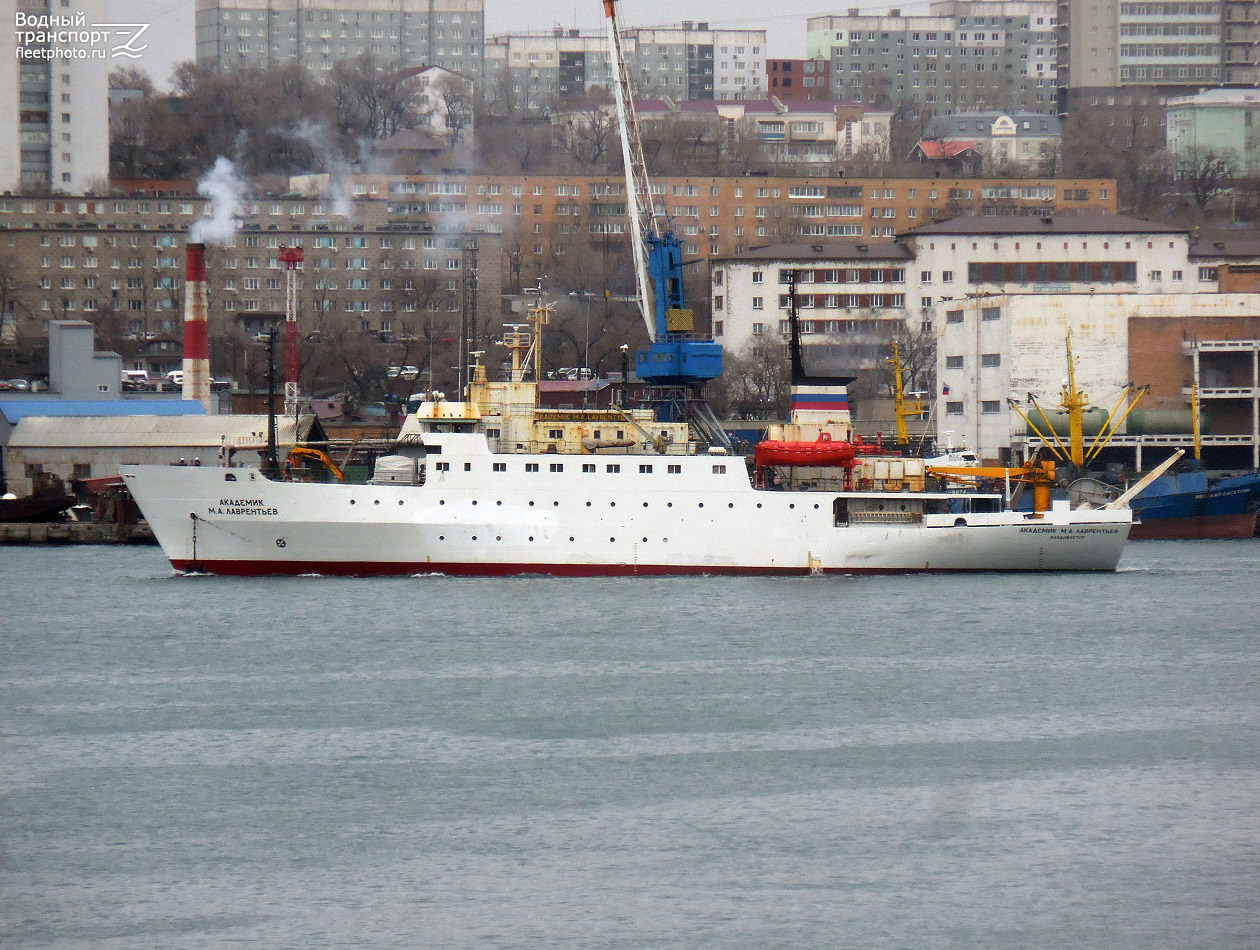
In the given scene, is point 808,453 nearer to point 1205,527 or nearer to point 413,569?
point 413,569

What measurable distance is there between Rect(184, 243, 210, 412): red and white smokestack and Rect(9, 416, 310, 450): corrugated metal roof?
449cm

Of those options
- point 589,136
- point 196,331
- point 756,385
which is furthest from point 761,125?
point 196,331

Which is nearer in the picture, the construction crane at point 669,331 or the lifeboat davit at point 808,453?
the lifeboat davit at point 808,453

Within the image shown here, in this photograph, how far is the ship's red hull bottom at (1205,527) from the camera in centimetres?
5366

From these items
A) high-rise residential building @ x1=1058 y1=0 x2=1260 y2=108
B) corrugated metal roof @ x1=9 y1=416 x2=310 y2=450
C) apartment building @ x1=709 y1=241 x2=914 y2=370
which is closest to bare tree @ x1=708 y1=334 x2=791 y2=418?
apartment building @ x1=709 y1=241 x2=914 y2=370

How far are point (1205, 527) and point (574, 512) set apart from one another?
2275 cm

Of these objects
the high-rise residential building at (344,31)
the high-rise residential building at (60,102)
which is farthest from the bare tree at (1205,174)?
the high-rise residential building at (60,102)

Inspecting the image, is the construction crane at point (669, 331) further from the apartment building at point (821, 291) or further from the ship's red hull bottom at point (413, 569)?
the apartment building at point (821, 291)

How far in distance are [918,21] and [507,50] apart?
34.4 metres

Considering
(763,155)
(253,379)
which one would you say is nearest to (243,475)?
(253,379)

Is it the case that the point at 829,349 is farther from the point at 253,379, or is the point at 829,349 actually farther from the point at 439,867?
the point at 439,867

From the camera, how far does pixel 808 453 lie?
39.9 metres

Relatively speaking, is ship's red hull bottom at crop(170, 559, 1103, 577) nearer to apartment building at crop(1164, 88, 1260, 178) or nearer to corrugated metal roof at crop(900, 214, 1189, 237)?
corrugated metal roof at crop(900, 214, 1189, 237)

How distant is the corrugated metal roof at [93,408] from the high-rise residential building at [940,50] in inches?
3914
